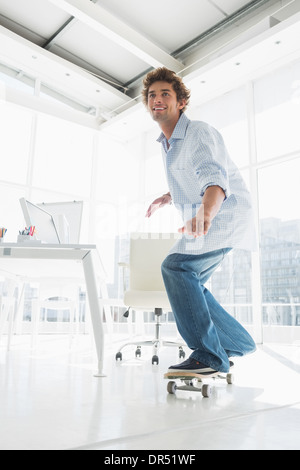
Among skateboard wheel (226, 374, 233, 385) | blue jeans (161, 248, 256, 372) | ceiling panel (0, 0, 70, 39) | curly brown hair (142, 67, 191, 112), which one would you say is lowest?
skateboard wheel (226, 374, 233, 385)

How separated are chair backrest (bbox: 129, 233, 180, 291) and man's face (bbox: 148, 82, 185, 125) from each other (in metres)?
1.64

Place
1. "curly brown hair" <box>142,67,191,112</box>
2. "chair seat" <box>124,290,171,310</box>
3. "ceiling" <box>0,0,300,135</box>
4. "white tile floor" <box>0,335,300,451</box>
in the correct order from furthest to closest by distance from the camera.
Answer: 1. "ceiling" <box>0,0,300,135</box>
2. "chair seat" <box>124,290,171,310</box>
3. "curly brown hair" <box>142,67,191,112</box>
4. "white tile floor" <box>0,335,300,451</box>

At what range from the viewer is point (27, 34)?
547 cm

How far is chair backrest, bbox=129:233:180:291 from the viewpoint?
3168 mm

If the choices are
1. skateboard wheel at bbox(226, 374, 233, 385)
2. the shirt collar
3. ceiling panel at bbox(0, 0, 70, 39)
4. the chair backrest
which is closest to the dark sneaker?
skateboard wheel at bbox(226, 374, 233, 385)

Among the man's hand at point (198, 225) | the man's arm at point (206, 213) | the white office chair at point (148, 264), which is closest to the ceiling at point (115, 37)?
the white office chair at point (148, 264)

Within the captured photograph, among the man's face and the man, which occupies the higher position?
the man's face

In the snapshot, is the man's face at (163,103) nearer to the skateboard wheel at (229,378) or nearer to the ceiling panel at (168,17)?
the skateboard wheel at (229,378)

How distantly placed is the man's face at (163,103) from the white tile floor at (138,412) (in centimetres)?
117

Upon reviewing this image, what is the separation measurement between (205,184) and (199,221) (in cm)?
18

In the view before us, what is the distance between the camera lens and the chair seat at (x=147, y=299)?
8.92ft

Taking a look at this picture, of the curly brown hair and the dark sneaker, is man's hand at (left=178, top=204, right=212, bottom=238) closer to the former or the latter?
the dark sneaker

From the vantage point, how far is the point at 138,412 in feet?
3.83
